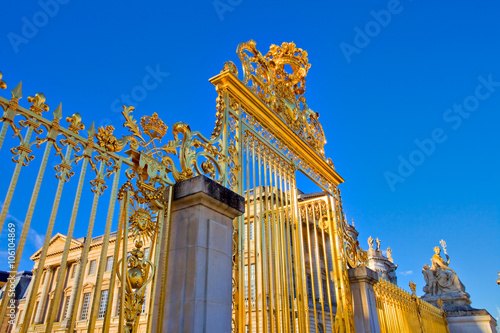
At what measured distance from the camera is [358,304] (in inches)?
290

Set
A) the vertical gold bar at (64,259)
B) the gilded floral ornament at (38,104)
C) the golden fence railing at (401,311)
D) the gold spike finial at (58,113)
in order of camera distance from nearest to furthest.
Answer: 1. the vertical gold bar at (64,259)
2. the gilded floral ornament at (38,104)
3. the gold spike finial at (58,113)
4. the golden fence railing at (401,311)

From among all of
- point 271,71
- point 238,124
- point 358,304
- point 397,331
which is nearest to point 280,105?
point 271,71

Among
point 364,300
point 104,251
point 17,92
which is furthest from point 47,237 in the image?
point 364,300

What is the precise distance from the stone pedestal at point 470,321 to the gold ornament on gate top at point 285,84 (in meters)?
10.2

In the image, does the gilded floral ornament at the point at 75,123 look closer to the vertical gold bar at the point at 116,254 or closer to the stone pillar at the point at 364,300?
the vertical gold bar at the point at 116,254

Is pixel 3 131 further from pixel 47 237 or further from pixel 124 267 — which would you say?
pixel 124 267

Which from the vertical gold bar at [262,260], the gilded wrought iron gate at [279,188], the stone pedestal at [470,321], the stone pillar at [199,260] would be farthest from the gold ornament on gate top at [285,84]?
the stone pedestal at [470,321]

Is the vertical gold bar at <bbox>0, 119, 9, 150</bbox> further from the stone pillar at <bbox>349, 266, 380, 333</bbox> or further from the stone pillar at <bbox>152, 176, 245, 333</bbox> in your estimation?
the stone pillar at <bbox>349, 266, 380, 333</bbox>

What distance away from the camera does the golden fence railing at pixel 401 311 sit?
8.36 m

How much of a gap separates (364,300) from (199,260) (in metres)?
5.03

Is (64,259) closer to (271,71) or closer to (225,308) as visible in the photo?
(225,308)

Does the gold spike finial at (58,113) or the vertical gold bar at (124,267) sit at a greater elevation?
the gold spike finial at (58,113)

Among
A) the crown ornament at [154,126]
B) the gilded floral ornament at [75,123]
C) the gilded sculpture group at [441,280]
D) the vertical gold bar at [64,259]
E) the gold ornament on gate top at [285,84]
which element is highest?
the gold ornament on gate top at [285,84]

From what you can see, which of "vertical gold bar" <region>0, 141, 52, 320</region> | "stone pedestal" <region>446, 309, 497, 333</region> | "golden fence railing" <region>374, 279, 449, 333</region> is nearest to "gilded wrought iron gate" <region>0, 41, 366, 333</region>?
"vertical gold bar" <region>0, 141, 52, 320</region>
